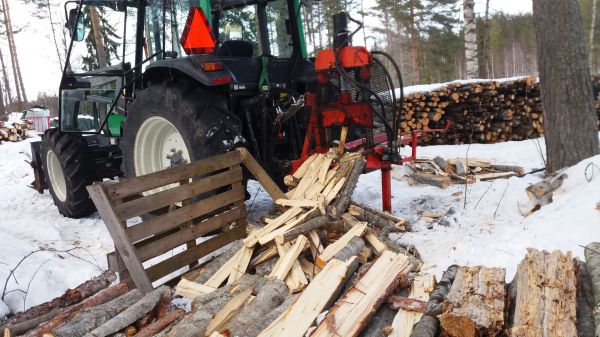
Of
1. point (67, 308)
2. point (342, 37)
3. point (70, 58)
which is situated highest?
point (70, 58)

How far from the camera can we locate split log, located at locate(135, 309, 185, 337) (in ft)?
8.58

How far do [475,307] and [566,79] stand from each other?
3.98 meters

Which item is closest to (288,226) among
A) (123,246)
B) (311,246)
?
(311,246)

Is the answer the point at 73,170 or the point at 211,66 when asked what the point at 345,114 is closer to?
the point at 211,66

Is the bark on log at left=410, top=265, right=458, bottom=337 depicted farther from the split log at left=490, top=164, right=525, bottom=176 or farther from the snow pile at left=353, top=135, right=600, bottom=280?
the split log at left=490, top=164, right=525, bottom=176

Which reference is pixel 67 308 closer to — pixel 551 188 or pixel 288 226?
pixel 288 226

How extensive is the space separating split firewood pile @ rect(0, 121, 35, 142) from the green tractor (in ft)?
34.2

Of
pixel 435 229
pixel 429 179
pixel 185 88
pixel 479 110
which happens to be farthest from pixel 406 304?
pixel 479 110

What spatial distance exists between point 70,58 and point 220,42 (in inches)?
77.6

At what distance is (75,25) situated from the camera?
16.4 feet

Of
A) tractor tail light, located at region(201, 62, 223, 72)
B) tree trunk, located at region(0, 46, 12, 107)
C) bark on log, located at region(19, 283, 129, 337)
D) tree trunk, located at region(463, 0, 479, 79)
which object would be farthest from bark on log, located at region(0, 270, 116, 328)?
tree trunk, located at region(0, 46, 12, 107)

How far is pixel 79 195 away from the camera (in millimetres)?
5555

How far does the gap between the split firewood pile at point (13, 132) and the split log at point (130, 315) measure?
14.5 metres

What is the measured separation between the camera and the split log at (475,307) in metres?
1.87
